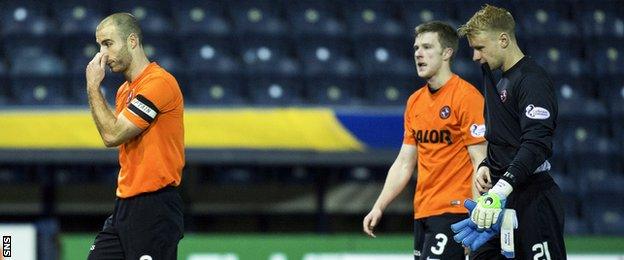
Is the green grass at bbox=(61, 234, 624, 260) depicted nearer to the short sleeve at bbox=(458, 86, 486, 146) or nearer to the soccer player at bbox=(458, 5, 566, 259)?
the short sleeve at bbox=(458, 86, 486, 146)

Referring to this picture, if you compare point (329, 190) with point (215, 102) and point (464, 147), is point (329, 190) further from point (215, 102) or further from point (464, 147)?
point (464, 147)

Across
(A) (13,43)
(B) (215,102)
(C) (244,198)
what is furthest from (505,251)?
(A) (13,43)

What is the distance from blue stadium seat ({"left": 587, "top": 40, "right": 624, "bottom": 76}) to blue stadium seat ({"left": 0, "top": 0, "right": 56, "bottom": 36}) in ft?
15.6

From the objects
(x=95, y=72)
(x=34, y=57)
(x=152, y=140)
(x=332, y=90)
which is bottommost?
(x=152, y=140)

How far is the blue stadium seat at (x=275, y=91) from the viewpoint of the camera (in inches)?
394

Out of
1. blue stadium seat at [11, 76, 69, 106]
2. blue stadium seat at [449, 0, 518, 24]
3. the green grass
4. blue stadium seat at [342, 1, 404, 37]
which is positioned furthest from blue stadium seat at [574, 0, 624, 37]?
blue stadium seat at [11, 76, 69, 106]

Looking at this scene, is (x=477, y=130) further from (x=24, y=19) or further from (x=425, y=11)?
(x=24, y=19)

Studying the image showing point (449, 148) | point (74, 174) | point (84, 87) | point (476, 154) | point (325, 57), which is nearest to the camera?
point (476, 154)

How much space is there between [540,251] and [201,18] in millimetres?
5979

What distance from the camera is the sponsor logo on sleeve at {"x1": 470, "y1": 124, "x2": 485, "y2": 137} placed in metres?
5.79

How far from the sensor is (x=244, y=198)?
9.35 metres

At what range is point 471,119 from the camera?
5828 mm

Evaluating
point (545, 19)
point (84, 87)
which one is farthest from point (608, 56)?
point (84, 87)

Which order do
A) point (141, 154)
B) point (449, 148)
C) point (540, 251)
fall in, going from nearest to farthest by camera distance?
point (540, 251) < point (141, 154) < point (449, 148)
